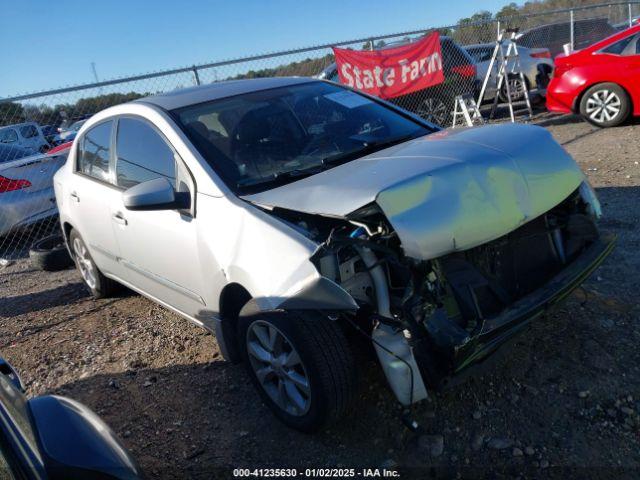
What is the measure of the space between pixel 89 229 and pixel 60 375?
1226 mm

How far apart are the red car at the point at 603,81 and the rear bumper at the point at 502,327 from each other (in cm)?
685

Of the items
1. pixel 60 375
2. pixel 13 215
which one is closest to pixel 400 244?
pixel 60 375

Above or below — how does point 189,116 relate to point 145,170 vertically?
above

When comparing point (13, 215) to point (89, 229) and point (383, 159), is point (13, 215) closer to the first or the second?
point (89, 229)

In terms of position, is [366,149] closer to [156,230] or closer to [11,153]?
[156,230]

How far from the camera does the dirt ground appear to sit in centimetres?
251

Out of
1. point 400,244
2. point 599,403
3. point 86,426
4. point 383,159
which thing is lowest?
point 599,403

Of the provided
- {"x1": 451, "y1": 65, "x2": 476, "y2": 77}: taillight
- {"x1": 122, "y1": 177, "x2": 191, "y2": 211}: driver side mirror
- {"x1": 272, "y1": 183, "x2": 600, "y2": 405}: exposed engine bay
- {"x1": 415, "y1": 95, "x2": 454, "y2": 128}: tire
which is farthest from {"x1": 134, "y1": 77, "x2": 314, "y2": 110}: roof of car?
{"x1": 451, "y1": 65, "x2": 476, "y2": 77}: taillight

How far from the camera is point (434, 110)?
419 inches

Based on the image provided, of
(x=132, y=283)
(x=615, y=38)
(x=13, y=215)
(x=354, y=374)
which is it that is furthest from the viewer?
(x=615, y=38)

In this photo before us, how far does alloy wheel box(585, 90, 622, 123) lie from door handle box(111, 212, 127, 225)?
7925mm

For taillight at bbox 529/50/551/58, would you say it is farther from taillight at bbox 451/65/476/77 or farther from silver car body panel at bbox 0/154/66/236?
silver car body panel at bbox 0/154/66/236

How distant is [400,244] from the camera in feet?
8.24

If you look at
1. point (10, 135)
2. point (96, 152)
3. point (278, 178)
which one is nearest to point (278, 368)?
point (278, 178)
